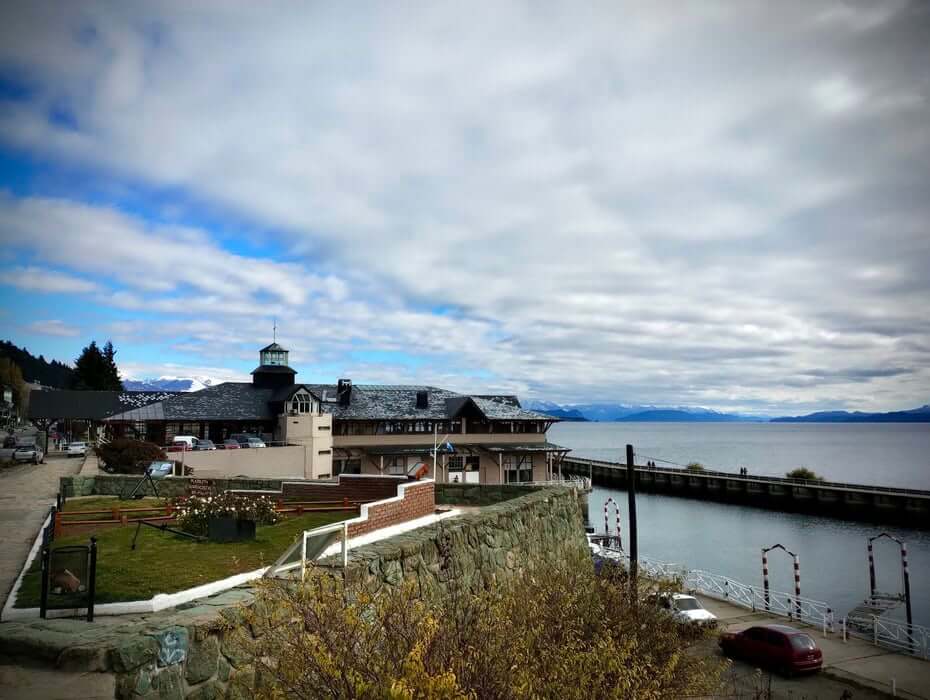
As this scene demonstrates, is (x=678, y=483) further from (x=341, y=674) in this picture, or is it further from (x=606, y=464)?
(x=341, y=674)

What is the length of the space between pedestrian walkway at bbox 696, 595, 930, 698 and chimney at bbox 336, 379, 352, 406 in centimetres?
4023

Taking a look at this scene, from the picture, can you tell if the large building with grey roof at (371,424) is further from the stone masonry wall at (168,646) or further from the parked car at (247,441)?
the stone masonry wall at (168,646)

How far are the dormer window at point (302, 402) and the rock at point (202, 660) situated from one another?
50896mm

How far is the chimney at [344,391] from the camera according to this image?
60.9m

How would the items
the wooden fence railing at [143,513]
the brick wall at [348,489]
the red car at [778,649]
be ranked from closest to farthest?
the wooden fence railing at [143,513] < the brick wall at [348,489] < the red car at [778,649]

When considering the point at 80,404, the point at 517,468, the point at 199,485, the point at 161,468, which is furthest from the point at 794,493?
the point at 80,404

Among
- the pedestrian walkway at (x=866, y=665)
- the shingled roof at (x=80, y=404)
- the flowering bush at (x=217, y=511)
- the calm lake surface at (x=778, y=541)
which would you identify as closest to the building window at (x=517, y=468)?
the calm lake surface at (x=778, y=541)

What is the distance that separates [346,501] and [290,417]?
34765 millimetres

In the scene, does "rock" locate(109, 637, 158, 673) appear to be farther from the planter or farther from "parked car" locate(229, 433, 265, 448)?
"parked car" locate(229, 433, 265, 448)

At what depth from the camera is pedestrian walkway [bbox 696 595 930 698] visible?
20125mm

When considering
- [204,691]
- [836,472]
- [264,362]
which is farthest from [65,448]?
[836,472]

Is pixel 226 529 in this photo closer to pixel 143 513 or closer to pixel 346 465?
pixel 143 513

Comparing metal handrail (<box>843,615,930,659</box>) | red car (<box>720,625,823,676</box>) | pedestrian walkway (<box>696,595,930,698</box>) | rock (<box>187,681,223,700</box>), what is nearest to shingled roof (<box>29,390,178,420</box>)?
red car (<box>720,625,823,676</box>)

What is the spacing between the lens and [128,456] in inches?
1220
